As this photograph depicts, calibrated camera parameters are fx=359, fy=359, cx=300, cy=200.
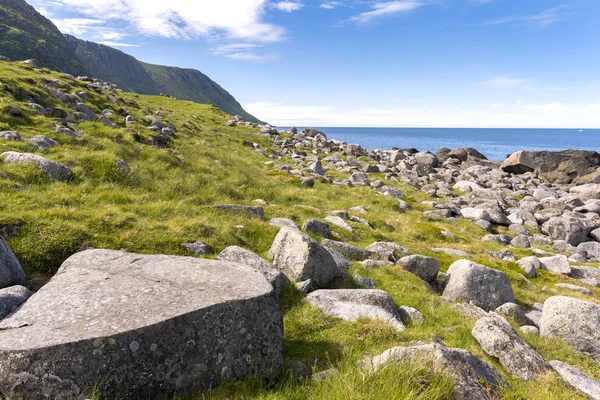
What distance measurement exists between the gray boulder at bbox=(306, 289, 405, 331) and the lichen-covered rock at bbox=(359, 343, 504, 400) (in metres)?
2.30

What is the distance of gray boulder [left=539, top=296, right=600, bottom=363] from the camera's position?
10.2 m

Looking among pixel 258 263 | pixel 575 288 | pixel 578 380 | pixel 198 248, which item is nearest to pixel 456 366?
pixel 578 380

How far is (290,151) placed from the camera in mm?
59906

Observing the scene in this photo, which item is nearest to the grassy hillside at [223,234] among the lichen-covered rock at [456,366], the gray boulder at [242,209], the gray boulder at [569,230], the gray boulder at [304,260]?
the lichen-covered rock at [456,366]

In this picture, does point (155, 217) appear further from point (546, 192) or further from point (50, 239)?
point (546, 192)

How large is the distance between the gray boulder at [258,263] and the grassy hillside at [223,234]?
0.44 meters

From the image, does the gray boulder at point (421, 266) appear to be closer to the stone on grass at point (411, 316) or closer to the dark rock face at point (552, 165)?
the stone on grass at point (411, 316)

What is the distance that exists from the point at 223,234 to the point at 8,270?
6169 millimetres

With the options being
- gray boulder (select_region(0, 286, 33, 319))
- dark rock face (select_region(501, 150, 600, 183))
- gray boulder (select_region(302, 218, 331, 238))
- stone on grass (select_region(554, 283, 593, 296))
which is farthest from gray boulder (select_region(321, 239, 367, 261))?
dark rock face (select_region(501, 150, 600, 183))

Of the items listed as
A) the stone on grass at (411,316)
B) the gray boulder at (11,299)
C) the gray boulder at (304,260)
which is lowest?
the stone on grass at (411,316)

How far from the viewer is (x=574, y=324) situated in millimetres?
10500

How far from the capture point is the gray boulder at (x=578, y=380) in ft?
22.5

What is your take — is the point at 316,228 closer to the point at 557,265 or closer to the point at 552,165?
the point at 557,265

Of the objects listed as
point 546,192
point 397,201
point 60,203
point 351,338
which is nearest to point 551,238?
point 397,201
